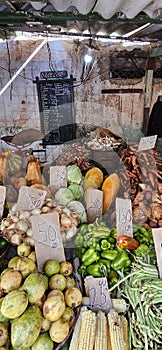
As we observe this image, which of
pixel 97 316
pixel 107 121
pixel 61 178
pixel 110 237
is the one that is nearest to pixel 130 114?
pixel 107 121

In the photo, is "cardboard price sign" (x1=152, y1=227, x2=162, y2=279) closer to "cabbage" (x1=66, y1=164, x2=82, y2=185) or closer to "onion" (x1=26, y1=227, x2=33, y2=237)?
"onion" (x1=26, y1=227, x2=33, y2=237)

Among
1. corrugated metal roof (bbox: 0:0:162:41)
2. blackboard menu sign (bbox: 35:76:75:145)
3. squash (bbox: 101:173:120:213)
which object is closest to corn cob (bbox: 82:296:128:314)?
squash (bbox: 101:173:120:213)

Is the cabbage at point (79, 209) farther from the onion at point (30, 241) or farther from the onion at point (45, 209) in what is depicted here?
the onion at point (30, 241)

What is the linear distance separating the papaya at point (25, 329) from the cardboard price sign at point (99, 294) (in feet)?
1.32

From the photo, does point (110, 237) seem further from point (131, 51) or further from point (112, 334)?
point (131, 51)

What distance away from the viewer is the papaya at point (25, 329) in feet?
4.50

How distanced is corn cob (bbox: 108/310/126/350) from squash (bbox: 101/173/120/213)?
3.26ft

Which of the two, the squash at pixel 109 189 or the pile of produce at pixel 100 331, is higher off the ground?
the squash at pixel 109 189

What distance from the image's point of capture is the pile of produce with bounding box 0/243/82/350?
1.40 meters

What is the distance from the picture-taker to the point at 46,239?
180 centimetres

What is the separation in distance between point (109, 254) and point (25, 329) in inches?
29.1

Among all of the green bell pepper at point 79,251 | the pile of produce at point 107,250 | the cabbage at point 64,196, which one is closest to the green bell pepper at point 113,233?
the pile of produce at point 107,250

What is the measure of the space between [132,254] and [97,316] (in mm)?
460

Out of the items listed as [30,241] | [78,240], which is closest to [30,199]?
[30,241]
